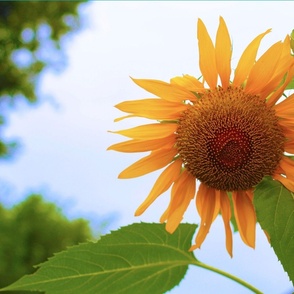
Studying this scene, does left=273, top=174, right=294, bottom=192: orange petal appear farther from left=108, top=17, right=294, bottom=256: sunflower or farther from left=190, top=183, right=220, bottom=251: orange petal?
left=190, top=183, right=220, bottom=251: orange petal

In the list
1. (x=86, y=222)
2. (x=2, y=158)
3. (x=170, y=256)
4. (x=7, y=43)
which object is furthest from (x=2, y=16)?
(x=170, y=256)

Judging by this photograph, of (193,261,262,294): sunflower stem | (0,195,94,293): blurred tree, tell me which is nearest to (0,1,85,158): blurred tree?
(0,195,94,293): blurred tree

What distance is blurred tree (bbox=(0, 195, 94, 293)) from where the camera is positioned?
725cm

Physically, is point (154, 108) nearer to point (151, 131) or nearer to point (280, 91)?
point (151, 131)

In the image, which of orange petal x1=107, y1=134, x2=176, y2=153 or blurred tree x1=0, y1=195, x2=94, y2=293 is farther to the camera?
blurred tree x1=0, y1=195, x2=94, y2=293

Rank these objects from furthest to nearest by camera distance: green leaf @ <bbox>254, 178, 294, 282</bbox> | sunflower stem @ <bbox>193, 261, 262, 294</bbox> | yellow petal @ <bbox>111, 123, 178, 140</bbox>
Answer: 1. sunflower stem @ <bbox>193, 261, 262, 294</bbox>
2. yellow petal @ <bbox>111, 123, 178, 140</bbox>
3. green leaf @ <bbox>254, 178, 294, 282</bbox>

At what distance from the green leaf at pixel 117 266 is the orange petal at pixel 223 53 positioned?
27 cm

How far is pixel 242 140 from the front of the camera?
852 mm

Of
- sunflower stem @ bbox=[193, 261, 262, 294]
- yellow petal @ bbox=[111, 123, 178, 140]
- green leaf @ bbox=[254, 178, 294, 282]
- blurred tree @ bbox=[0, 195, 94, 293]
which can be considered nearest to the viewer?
green leaf @ bbox=[254, 178, 294, 282]

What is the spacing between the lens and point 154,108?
2.70 feet

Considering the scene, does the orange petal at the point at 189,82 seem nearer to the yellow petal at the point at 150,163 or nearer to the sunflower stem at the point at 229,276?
the yellow petal at the point at 150,163

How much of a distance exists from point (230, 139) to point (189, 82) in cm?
12

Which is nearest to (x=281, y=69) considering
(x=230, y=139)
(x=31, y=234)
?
(x=230, y=139)

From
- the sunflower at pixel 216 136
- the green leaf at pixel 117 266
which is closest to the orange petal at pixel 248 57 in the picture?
the sunflower at pixel 216 136
